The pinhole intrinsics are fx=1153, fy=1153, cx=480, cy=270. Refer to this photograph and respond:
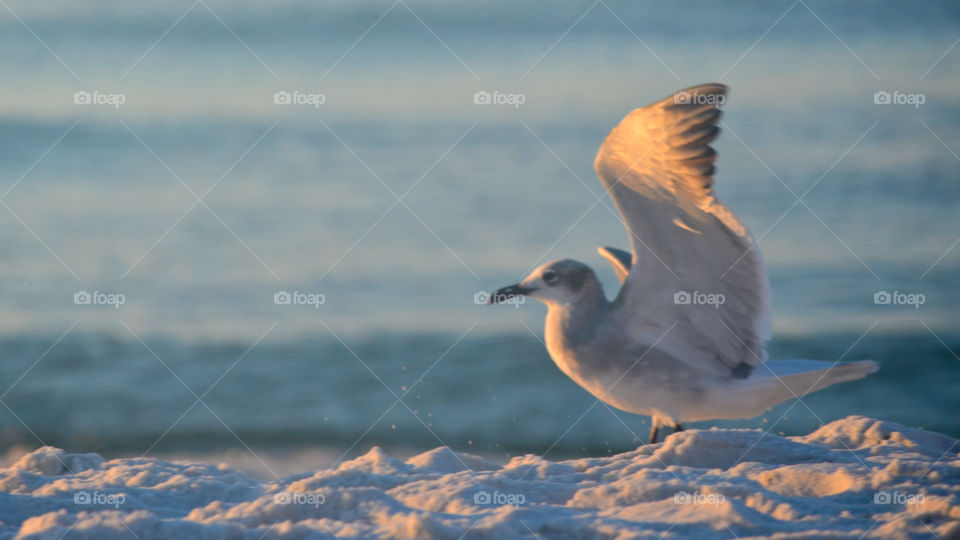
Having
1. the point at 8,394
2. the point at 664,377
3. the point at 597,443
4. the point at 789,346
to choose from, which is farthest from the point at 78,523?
the point at 789,346

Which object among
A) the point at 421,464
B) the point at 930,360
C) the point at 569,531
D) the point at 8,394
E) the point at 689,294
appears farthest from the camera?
the point at 930,360

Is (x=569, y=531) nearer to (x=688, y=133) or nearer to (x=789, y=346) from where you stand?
(x=688, y=133)

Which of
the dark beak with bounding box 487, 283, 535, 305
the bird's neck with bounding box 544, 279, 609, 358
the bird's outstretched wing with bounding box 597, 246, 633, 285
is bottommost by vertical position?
the bird's neck with bounding box 544, 279, 609, 358

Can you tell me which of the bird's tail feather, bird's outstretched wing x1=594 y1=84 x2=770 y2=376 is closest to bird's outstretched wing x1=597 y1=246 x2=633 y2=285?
bird's outstretched wing x1=594 y1=84 x2=770 y2=376

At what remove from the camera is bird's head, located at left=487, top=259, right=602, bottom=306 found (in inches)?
219

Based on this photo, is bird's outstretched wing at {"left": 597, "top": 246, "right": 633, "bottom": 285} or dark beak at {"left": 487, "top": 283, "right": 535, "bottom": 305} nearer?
dark beak at {"left": 487, "top": 283, "right": 535, "bottom": 305}

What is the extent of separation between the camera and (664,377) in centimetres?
551

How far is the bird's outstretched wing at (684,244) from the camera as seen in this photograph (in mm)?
4941

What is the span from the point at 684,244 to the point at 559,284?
714mm

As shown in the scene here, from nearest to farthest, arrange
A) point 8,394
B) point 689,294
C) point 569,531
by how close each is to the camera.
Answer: point 569,531
point 689,294
point 8,394

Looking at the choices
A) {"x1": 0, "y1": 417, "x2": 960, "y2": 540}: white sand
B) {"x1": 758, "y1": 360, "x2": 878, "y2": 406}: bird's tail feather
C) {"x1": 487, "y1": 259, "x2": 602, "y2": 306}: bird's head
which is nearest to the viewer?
{"x1": 0, "y1": 417, "x2": 960, "y2": 540}: white sand

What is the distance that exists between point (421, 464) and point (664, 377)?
1379mm

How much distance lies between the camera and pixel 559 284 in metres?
5.59

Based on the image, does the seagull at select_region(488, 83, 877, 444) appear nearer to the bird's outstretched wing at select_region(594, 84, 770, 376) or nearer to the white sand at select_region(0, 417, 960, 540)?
the bird's outstretched wing at select_region(594, 84, 770, 376)
